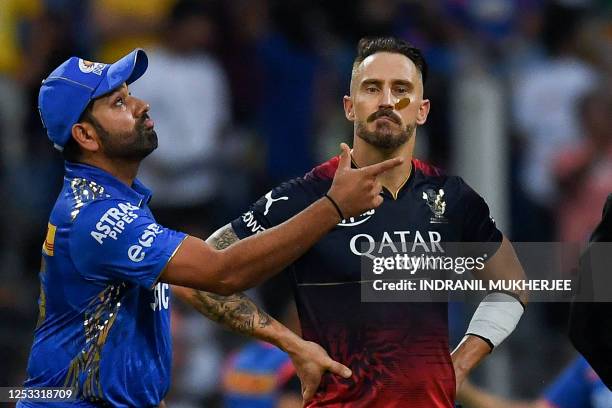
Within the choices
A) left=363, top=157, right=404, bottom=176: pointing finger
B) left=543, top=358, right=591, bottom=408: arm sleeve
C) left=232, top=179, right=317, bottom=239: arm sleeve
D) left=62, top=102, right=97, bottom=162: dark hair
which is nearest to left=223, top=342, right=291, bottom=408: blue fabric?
left=543, top=358, right=591, bottom=408: arm sleeve

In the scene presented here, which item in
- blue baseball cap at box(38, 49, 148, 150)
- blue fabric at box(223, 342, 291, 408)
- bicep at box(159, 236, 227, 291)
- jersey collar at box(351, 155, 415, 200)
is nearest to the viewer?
bicep at box(159, 236, 227, 291)

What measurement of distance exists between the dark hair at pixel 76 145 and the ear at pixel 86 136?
0.08ft

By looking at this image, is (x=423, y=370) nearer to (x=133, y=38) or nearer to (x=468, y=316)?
(x=468, y=316)

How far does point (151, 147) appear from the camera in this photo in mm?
6320

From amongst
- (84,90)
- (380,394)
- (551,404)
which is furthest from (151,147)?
(551,404)

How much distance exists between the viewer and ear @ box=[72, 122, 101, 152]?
622 cm

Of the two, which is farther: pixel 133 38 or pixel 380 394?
pixel 133 38

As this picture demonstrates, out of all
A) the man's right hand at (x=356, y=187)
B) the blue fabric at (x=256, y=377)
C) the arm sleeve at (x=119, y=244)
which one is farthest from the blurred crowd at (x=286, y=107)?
the man's right hand at (x=356, y=187)

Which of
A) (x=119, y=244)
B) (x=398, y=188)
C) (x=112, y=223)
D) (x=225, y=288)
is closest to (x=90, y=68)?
(x=112, y=223)

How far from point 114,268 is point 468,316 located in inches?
168

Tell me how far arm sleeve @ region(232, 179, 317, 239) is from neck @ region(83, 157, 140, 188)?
0.52 metres

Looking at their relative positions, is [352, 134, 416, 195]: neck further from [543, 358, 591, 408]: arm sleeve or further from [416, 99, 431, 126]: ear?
[543, 358, 591, 408]: arm sleeve

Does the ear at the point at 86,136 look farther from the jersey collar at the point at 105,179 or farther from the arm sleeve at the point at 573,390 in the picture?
the arm sleeve at the point at 573,390

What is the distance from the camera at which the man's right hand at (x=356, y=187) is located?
5566mm
